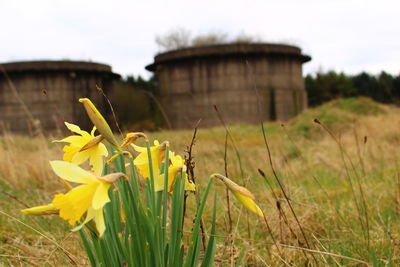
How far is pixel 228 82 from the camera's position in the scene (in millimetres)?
14172

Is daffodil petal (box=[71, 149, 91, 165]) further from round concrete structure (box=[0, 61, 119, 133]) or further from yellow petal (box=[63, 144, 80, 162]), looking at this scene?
round concrete structure (box=[0, 61, 119, 133])

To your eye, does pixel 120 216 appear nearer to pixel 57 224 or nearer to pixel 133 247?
pixel 133 247

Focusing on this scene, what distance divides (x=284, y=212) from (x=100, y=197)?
1158 millimetres

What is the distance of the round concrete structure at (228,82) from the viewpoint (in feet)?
46.2

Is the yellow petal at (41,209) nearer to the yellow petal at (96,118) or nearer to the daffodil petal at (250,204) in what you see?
the yellow petal at (96,118)

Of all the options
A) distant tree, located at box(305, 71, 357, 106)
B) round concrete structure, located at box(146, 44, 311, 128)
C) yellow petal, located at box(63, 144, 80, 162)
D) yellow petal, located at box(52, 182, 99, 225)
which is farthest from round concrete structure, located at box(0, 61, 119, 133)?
yellow petal, located at box(52, 182, 99, 225)

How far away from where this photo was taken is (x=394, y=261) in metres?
1.48

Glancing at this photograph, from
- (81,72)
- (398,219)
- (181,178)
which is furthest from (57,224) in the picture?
(81,72)

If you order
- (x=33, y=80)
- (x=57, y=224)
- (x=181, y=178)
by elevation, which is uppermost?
(x=33, y=80)

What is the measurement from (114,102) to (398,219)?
46.5ft

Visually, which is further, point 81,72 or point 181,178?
point 81,72

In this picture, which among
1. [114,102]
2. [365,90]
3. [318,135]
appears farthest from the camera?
[365,90]

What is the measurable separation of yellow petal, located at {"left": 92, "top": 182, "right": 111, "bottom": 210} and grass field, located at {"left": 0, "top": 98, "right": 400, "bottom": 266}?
429 mm

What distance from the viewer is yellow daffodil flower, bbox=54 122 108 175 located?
840 millimetres
